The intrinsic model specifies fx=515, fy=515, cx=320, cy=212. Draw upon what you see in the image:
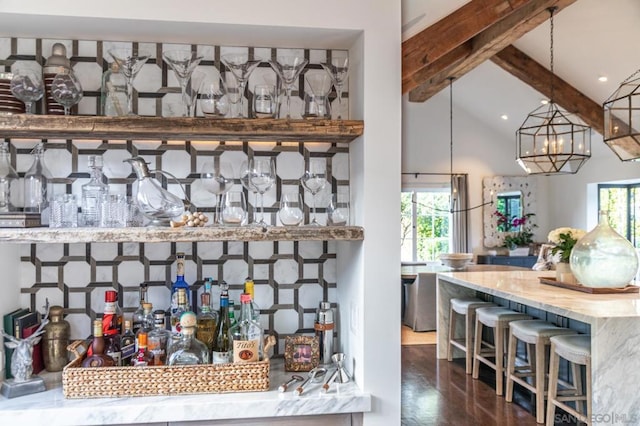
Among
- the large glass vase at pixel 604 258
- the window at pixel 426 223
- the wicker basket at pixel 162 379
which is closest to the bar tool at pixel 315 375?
the wicker basket at pixel 162 379

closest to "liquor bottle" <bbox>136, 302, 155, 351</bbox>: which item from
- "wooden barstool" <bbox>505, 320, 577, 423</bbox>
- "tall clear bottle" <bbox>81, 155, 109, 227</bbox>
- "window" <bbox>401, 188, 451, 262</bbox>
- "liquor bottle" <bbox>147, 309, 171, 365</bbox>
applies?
"liquor bottle" <bbox>147, 309, 171, 365</bbox>

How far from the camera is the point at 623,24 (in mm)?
5414

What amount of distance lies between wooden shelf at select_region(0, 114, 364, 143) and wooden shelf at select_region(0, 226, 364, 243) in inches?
13.5

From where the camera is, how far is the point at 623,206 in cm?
851

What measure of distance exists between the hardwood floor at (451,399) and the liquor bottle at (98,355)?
8.63 feet

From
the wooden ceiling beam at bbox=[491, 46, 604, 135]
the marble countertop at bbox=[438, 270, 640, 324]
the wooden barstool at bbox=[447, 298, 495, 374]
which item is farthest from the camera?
the wooden ceiling beam at bbox=[491, 46, 604, 135]

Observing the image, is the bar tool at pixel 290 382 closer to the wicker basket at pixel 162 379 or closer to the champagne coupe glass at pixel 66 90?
the wicker basket at pixel 162 379

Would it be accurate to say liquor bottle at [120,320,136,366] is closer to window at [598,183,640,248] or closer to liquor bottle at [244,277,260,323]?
liquor bottle at [244,277,260,323]

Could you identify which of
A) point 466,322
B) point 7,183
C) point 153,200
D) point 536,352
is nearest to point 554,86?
point 466,322

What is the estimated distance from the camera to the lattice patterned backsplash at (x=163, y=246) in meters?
2.05

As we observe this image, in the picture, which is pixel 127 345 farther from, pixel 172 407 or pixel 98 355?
pixel 172 407

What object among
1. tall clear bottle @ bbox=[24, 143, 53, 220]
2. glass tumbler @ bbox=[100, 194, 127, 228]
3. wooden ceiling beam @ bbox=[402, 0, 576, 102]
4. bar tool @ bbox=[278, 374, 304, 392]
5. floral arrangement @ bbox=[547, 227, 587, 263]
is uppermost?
wooden ceiling beam @ bbox=[402, 0, 576, 102]

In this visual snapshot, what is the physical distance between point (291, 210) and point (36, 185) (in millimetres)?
962

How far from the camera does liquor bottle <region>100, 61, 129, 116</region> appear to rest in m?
1.94
